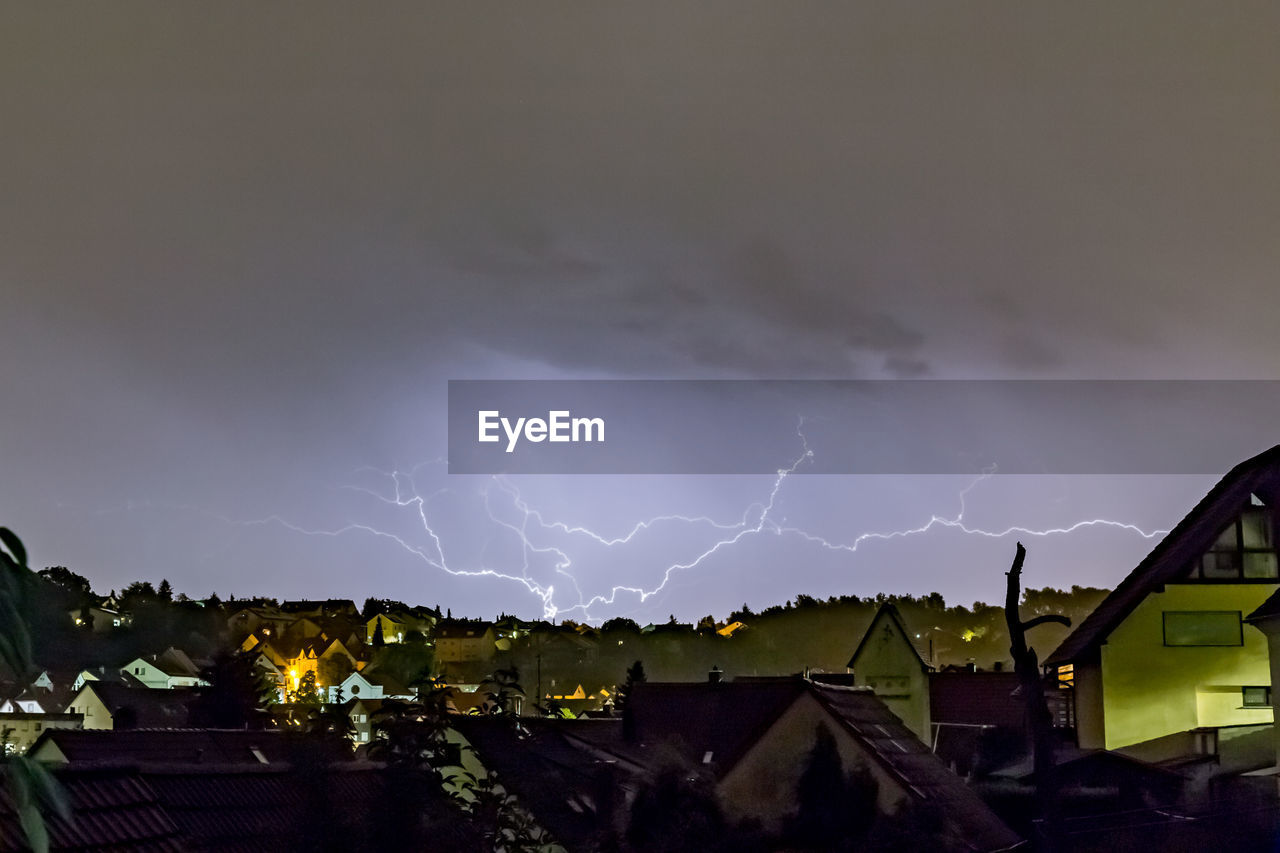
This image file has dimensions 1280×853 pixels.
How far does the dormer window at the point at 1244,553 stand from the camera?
32094 millimetres

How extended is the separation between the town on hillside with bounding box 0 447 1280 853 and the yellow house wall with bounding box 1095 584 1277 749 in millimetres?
51

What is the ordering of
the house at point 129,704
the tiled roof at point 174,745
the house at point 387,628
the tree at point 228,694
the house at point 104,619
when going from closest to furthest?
the tiled roof at point 174,745 → the tree at point 228,694 → the house at point 129,704 → the house at point 104,619 → the house at point 387,628

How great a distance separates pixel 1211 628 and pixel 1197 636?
14.3 inches

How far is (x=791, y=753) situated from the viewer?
24562 millimetres

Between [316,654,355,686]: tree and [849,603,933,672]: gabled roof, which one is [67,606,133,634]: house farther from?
[849,603,933,672]: gabled roof

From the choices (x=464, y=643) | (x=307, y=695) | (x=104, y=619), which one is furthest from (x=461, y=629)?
(x=307, y=695)

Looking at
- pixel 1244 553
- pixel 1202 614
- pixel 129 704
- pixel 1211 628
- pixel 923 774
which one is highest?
pixel 1244 553

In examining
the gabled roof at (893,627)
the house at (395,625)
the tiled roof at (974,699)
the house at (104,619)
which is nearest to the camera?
the gabled roof at (893,627)

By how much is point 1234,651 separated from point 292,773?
22.2 metres

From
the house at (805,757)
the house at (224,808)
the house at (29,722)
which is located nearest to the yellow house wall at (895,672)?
the house at (805,757)

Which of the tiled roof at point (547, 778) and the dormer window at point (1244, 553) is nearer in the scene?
the tiled roof at point (547, 778)

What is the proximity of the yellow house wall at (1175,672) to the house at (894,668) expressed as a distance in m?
5.79

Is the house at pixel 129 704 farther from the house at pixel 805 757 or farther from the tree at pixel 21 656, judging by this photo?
the tree at pixel 21 656

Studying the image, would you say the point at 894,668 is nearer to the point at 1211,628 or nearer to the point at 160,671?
the point at 1211,628
